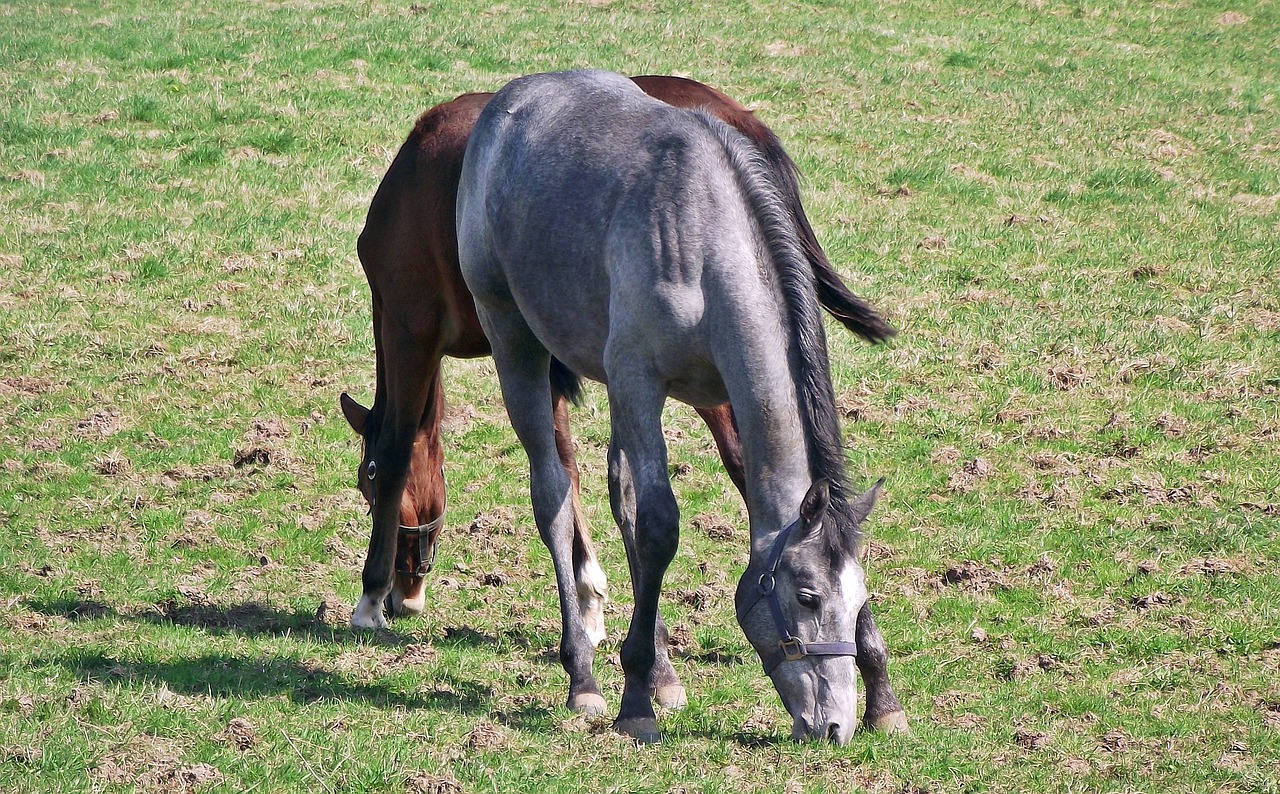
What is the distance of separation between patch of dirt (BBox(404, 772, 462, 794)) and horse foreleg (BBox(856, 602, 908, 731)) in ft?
5.16

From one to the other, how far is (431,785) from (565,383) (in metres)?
2.58

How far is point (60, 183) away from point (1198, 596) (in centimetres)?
1011

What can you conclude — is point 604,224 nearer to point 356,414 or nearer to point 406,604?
point 356,414

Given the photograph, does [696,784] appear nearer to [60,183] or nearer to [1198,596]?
[1198,596]

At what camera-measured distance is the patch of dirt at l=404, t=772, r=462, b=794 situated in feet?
14.4

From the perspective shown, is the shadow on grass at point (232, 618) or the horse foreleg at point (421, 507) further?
the horse foreleg at point (421, 507)

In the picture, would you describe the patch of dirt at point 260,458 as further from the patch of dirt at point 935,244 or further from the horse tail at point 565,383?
the patch of dirt at point 935,244

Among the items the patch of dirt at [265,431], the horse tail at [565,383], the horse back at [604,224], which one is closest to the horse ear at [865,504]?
the horse back at [604,224]

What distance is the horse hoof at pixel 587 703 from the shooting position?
5.28 m

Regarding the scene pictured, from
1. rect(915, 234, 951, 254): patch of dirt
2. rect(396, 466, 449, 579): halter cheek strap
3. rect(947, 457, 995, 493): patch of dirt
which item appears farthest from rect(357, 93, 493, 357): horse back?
rect(915, 234, 951, 254): patch of dirt

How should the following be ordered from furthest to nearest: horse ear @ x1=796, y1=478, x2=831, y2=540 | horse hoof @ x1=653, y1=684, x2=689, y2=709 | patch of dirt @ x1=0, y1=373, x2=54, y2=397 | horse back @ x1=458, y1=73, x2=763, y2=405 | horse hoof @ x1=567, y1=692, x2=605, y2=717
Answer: patch of dirt @ x1=0, y1=373, x2=54, y2=397 < horse hoof @ x1=653, y1=684, x2=689, y2=709 < horse hoof @ x1=567, y1=692, x2=605, y2=717 < horse back @ x1=458, y1=73, x2=763, y2=405 < horse ear @ x1=796, y1=478, x2=831, y2=540

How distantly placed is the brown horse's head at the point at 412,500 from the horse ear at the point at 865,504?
289 centimetres

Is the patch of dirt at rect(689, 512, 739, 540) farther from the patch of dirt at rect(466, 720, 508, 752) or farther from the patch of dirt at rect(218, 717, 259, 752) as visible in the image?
the patch of dirt at rect(218, 717, 259, 752)

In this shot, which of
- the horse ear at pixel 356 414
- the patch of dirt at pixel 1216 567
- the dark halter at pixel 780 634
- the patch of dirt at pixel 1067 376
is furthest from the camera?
the patch of dirt at pixel 1067 376
